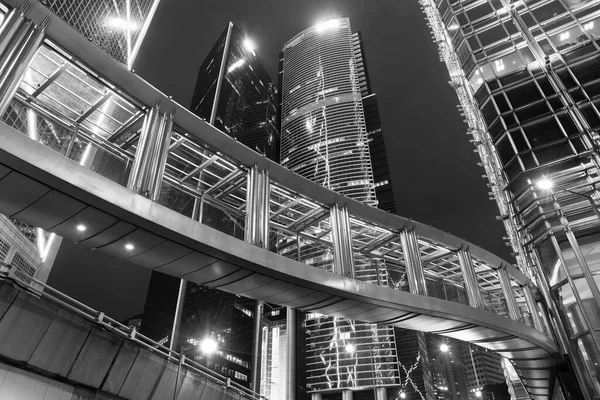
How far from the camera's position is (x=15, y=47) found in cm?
687

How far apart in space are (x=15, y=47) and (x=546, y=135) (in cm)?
2563

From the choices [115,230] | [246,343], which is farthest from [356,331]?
[115,230]

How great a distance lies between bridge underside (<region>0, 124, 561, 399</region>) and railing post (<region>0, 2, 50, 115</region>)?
118 cm

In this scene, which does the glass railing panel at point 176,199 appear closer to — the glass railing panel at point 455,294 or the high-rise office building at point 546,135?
the glass railing panel at point 455,294

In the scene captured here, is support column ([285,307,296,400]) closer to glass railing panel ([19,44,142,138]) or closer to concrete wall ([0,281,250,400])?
concrete wall ([0,281,250,400])

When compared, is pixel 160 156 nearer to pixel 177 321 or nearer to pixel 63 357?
pixel 63 357

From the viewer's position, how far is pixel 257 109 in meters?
109

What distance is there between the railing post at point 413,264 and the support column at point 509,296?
5423 millimetres

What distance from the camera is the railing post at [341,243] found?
37.7 ft

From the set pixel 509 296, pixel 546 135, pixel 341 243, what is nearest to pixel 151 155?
pixel 341 243

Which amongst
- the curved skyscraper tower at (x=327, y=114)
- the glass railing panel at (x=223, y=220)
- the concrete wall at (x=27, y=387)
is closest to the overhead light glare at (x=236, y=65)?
the curved skyscraper tower at (x=327, y=114)

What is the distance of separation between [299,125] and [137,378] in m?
77.3

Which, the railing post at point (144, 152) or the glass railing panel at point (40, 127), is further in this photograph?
the glass railing panel at point (40, 127)

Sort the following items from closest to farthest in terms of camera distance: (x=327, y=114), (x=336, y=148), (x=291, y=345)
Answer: (x=291, y=345)
(x=336, y=148)
(x=327, y=114)
